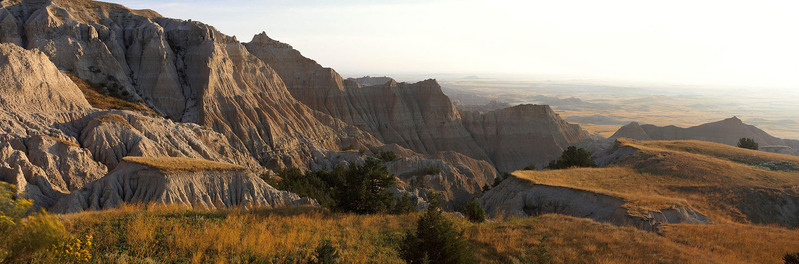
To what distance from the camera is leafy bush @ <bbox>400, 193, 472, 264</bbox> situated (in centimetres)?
895

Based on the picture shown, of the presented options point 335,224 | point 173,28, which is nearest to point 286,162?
point 173,28

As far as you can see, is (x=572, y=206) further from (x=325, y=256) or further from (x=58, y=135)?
(x=58, y=135)

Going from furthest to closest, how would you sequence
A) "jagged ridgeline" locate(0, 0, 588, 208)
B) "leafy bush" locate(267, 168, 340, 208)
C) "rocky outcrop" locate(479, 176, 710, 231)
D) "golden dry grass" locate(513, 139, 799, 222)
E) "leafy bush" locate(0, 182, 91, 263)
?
1. "leafy bush" locate(267, 168, 340, 208)
2. "jagged ridgeline" locate(0, 0, 588, 208)
3. "golden dry grass" locate(513, 139, 799, 222)
4. "rocky outcrop" locate(479, 176, 710, 231)
5. "leafy bush" locate(0, 182, 91, 263)

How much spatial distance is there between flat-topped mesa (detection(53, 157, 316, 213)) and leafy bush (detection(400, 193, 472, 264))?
1656cm

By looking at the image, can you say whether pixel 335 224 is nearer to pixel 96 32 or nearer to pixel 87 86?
pixel 87 86

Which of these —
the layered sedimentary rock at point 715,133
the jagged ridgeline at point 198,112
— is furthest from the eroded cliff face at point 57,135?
the layered sedimentary rock at point 715,133

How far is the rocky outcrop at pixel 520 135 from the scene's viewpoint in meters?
84.2

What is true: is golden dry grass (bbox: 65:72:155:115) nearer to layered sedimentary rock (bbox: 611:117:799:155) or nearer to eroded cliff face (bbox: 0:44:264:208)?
eroded cliff face (bbox: 0:44:264:208)

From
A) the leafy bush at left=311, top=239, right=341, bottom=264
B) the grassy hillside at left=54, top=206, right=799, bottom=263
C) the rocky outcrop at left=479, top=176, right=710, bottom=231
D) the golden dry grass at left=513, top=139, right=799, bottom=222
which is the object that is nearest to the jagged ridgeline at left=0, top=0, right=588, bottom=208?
the grassy hillside at left=54, top=206, right=799, bottom=263

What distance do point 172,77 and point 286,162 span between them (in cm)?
2213

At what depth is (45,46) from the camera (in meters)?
51.3

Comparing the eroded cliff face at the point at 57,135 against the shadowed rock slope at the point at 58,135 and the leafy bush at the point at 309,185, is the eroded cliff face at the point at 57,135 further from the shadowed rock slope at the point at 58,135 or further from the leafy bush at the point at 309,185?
the leafy bush at the point at 309,185

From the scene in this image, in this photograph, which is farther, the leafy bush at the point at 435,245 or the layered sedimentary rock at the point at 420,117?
the layered sedimentary rock at the point at 420,117

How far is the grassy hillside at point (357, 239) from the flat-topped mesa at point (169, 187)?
449 inches
